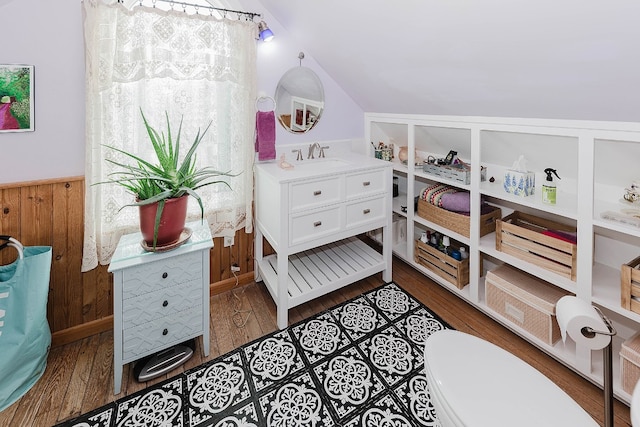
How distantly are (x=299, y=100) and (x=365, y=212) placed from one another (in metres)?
0.97

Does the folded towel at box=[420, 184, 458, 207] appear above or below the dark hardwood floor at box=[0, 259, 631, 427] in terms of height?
above

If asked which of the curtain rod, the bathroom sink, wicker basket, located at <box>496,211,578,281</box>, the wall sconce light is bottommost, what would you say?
wicker basket, located at <box>496,211,578,281</box>

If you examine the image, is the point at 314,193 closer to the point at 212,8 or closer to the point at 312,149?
the point at 312,149

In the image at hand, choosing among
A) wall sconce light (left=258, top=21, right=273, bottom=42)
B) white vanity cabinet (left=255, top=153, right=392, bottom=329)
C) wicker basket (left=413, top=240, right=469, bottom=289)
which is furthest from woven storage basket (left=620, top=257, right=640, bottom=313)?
wall sconce light (left=258, top=21, right=273, bottom=42)

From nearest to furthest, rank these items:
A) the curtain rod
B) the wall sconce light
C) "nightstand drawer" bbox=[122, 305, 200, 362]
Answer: "nightstand drawer" bbox=[122, 305, 200, 362] < the curtain rod < the wall sconce light

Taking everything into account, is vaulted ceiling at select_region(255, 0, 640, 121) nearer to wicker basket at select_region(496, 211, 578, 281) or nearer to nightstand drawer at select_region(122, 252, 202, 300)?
wicker basket at select_region(496, 211, 578, 281)

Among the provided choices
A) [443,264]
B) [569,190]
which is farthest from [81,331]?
[569,190]

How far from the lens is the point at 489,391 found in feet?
3.35

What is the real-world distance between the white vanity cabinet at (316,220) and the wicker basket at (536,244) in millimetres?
751

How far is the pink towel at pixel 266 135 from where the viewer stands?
2.16 m

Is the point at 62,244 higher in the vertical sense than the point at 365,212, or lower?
lower

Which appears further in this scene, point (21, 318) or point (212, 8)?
point (212, 8)

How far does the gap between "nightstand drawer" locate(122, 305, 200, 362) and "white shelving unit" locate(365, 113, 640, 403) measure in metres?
1.68

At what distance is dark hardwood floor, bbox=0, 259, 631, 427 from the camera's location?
1.48 meters
